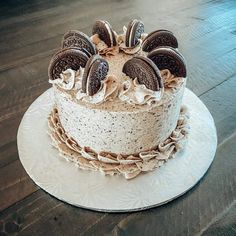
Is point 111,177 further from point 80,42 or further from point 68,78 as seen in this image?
point 80,42

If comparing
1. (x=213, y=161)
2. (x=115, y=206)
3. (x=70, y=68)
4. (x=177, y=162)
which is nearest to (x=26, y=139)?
(x=70, y=68)

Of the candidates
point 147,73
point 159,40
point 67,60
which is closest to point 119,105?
point 147,73

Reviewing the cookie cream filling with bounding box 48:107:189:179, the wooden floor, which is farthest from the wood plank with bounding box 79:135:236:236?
the cookie cream filling with bounding box 48:107:189:179

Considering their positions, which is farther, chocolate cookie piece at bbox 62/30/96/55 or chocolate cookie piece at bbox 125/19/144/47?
chocolate cookie piece at bbox 125/19/144/47

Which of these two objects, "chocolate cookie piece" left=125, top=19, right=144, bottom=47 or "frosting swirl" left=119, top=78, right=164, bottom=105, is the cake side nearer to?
"frosting swirl" left=119, top=78, right=164, bottom=105

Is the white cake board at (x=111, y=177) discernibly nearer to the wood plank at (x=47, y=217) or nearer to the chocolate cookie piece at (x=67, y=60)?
the wood plank at (x=47, y=217)

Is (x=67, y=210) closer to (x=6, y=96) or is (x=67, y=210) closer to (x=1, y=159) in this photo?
(x=1, y=159)

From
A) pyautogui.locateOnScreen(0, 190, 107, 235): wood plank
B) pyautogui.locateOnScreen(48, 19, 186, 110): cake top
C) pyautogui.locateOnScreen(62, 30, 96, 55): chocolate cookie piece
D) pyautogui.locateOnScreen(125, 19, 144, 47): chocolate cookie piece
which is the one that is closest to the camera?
pyautogui.locateOnScreen(0, 190, 107, 235): wood plank
